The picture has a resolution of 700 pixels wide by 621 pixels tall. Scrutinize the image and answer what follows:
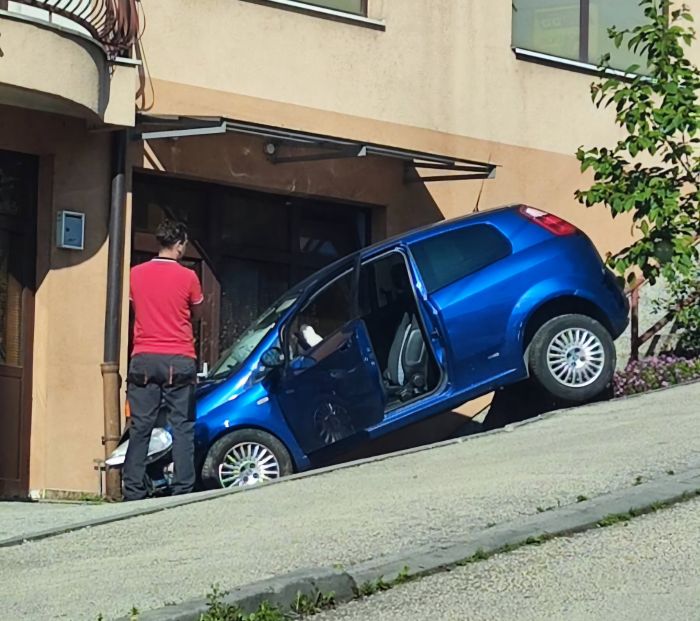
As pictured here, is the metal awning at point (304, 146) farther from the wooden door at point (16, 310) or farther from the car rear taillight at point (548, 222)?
the car rear taillight at point (548, 222)

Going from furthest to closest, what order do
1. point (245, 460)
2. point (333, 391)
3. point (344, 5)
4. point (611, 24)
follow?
point (611, 24), point (344, 5), point (333, 391), point (245, 460)

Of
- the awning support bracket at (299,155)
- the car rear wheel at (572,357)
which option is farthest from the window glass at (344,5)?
the car rear wheel at (572,357)

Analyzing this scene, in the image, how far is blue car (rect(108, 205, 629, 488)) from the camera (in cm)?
1130

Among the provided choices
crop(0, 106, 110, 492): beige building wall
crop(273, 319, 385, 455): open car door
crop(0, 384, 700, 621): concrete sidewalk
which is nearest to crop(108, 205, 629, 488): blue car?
crop(273, 319, 385, 455): open car door

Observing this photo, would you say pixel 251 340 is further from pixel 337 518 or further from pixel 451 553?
pixel 451 553

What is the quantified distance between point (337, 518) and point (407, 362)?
3751 mm

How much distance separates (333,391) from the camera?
11.5 meters

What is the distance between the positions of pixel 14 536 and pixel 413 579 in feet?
9.61

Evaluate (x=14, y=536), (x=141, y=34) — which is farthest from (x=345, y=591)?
(x=141, y=34)

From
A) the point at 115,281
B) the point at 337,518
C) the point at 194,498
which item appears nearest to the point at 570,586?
the point at 337,518

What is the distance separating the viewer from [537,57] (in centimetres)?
1639

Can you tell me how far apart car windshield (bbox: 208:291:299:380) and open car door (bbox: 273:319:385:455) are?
409 mm

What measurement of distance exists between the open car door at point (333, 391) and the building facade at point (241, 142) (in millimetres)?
2453

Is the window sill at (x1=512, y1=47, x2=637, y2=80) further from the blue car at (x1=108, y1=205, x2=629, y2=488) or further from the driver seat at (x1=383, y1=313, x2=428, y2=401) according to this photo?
the driver seat at (x1=383, y1=313, x2=428, y2=401)
